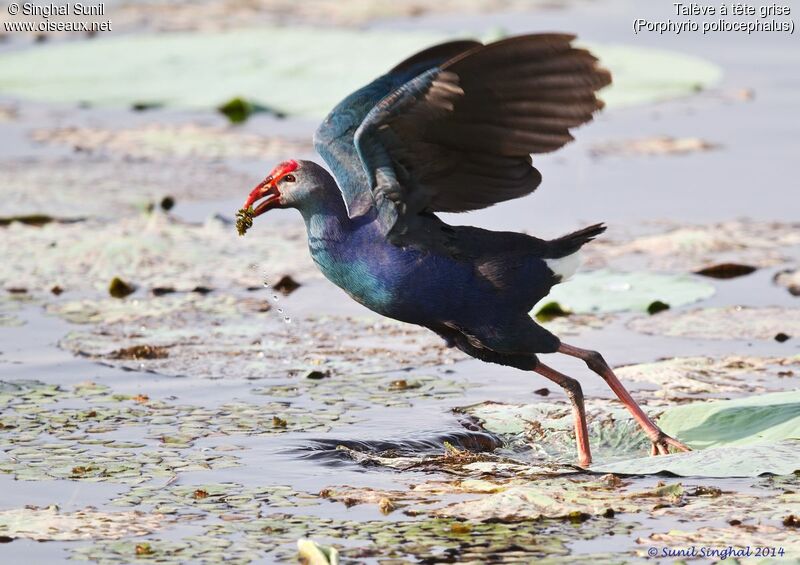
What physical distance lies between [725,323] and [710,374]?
61 centimetres

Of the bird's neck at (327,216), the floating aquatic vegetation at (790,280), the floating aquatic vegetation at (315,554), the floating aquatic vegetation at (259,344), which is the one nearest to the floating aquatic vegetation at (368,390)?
the floating aquatic vegetation at (259,344)

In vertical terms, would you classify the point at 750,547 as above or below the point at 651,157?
below

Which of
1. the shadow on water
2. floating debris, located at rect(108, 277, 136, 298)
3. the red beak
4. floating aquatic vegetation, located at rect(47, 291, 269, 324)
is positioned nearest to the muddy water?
the shadow on water

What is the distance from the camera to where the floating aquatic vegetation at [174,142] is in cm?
905

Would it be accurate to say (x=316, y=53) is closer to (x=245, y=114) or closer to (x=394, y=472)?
(x=245, y=114)

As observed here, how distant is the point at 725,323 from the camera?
5.94 meters

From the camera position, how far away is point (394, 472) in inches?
178

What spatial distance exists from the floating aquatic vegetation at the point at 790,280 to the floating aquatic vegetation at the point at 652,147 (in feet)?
8.37

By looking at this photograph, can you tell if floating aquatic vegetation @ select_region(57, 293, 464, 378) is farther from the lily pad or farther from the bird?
the lily pad

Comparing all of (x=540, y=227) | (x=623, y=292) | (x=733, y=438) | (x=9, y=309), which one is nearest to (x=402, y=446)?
(x=733, y=438)

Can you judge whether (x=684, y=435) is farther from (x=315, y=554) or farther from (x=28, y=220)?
(x=28, y=220)

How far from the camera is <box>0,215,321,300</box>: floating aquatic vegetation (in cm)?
677

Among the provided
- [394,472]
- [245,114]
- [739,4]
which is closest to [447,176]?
[394,472]

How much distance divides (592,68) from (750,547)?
1.41 m
